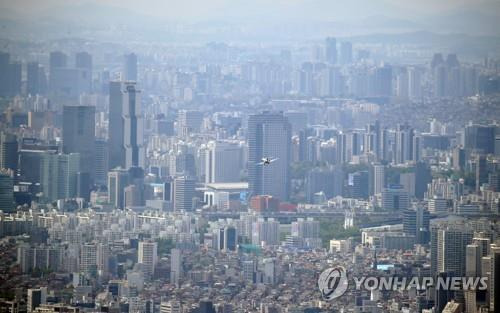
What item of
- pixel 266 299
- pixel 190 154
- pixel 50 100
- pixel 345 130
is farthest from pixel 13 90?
pixel 266 299

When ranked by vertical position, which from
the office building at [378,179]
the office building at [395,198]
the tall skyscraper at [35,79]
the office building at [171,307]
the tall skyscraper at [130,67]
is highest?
the tall skyscraper at [130,67]

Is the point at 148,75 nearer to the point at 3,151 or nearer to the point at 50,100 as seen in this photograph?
the point at 50,100

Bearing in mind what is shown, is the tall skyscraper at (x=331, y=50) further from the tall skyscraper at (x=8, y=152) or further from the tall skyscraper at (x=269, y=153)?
the tall skyscraper at (x=8, y=152)

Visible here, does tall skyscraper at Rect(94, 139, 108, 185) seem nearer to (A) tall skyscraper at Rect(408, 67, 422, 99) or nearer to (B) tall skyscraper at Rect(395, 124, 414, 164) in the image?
(B) tall skyscraper at Rect(395, 124, 414, 164)

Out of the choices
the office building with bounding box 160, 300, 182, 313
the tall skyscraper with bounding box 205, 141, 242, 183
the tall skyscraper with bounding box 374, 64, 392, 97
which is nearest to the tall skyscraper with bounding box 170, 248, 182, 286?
the office building with bounding box 160, 300, 182, 313

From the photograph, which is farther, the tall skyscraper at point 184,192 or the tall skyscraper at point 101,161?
the tall skyscraper at point 101,161

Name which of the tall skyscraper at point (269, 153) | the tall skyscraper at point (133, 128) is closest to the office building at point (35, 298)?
the tall skyscraper at point (269, 153)

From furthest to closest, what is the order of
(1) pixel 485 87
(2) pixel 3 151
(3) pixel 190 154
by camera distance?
(3) pixel 190 154, (1) pixel 485 87, (2) pixel 3 151
